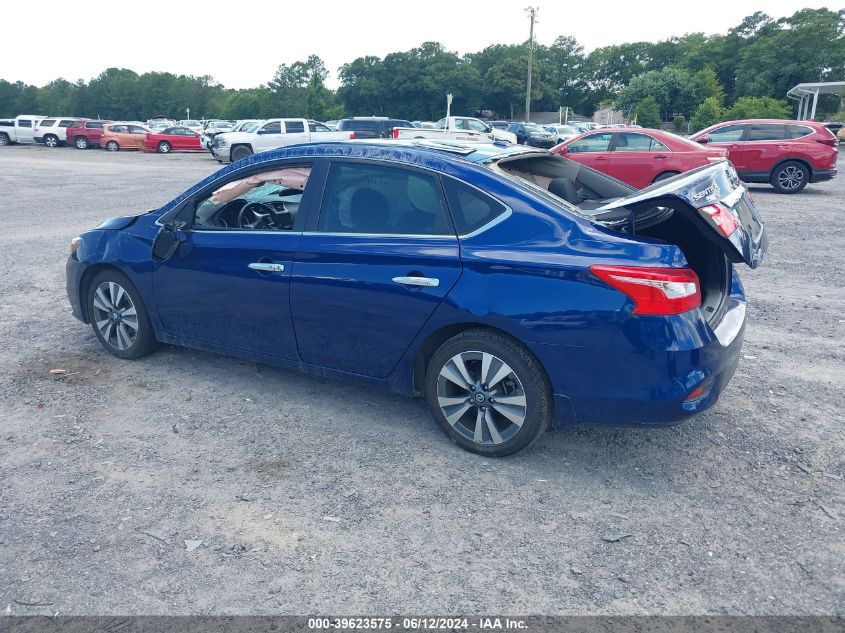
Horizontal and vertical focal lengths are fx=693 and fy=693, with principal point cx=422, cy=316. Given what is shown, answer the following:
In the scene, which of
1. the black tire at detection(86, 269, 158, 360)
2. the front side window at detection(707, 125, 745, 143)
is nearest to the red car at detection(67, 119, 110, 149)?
the front side window at detection(707, 125, 745, 143)

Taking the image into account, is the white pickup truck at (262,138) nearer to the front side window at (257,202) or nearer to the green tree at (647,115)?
the front side window at (257,202)

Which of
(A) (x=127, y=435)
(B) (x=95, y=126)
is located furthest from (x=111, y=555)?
(B) (x=95, y=126)

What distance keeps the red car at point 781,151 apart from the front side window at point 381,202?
45.7 ft

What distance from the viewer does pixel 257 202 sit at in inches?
186

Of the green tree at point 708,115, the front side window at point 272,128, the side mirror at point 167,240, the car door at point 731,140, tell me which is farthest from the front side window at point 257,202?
the green tree at point 708,115

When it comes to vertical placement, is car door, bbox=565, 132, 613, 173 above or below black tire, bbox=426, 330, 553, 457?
above

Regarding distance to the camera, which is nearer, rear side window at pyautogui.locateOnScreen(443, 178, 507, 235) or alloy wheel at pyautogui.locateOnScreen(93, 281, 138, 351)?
rear side window at pyautogui.locateOnScreen(443, 178, 507, 235)

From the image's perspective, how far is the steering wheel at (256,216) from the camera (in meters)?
4.50

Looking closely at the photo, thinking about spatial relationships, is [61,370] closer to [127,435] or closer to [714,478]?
[127,435]

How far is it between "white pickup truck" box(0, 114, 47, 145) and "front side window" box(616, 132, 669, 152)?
3835 centimetres

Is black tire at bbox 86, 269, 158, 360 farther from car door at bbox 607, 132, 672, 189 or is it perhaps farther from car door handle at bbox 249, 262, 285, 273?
car door at bbox 607, 132, 672, 189

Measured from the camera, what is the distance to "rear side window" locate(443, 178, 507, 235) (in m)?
3.70

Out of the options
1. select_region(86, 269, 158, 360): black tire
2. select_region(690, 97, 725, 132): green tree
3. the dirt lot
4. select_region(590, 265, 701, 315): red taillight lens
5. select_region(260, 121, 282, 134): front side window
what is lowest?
the dirt lot

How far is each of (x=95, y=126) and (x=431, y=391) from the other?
41.3m
